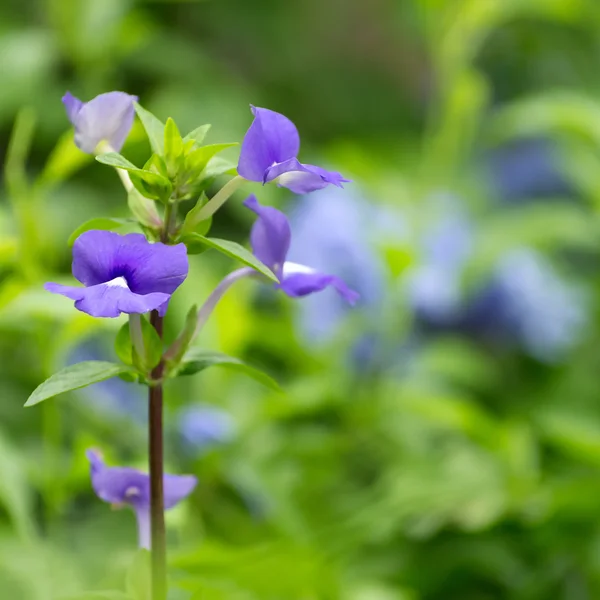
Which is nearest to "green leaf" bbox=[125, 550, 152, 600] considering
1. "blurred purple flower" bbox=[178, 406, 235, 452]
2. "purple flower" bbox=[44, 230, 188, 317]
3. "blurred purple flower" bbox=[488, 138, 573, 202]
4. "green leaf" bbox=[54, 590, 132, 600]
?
"green leaf" bbox=[54, 590, 132, 600]

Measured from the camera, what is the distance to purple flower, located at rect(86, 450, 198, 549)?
0.36 metres

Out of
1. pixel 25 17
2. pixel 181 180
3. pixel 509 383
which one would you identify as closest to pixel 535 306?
pixel 509 383

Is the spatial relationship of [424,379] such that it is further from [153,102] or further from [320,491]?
[153,102]

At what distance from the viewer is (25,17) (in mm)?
1331

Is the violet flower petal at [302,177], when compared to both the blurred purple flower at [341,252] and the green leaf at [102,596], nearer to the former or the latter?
the green leaf at [102,596]

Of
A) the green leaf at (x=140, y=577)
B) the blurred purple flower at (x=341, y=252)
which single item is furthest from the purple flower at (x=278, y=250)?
the blurred purple flower at (x=341, y=252)

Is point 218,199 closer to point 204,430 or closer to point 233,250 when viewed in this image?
point 233,250

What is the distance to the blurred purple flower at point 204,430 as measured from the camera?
68cm

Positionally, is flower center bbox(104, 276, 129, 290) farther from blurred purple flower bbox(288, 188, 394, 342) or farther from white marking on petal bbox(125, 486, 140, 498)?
blurred purple flower bbox(288, 188, 394, 342)

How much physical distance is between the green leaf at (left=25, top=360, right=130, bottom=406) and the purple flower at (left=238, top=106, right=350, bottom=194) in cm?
8

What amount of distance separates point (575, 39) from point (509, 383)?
2.08 ft

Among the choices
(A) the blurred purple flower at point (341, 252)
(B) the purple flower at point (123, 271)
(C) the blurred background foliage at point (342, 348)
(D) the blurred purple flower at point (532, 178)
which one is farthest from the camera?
(D) the blurred purple flower at point (532, 178)

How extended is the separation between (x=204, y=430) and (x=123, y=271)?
1.26 ft

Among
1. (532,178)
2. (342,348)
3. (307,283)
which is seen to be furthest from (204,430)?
(532,178)
